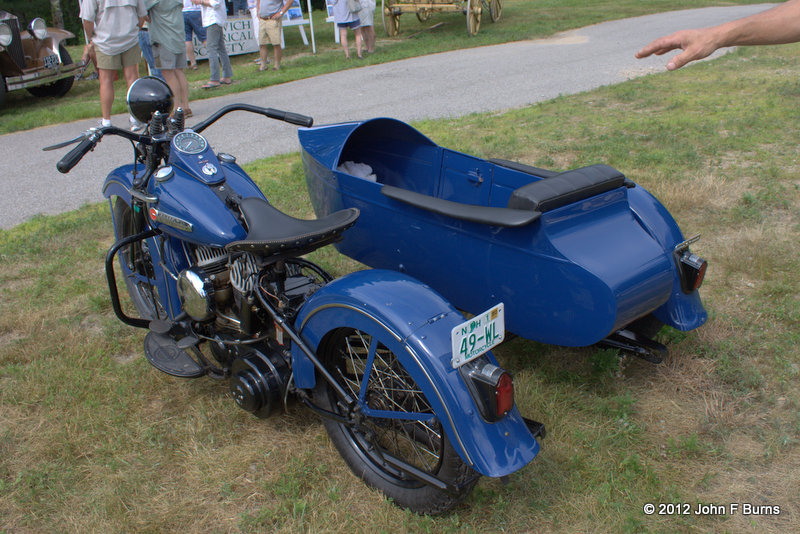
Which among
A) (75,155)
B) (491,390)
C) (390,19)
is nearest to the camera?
(491,390)

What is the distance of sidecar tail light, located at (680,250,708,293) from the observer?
9.08ft

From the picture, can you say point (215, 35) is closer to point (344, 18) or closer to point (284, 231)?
point (344, 18)

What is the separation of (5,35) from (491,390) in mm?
9288

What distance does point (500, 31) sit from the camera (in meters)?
14.8

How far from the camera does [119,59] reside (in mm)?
6621

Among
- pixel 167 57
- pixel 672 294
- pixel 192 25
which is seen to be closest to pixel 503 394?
pixel 672 294

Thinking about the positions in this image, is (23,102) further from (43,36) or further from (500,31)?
(500,31)

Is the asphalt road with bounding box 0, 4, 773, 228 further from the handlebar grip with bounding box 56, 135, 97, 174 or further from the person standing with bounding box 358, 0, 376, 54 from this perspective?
the handlebar grip with bounding box 56, 135, 97, 174

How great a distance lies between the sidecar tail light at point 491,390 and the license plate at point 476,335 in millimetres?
56

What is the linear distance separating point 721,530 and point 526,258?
119 cm

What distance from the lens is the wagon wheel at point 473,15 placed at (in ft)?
45.3

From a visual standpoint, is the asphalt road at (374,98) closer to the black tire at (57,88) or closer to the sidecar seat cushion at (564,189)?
the black tire at (57,88)

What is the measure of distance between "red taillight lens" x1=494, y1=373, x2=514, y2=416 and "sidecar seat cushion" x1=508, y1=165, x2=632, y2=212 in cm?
79

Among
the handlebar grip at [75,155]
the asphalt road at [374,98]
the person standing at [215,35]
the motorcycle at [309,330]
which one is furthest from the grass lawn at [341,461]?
the person standing at [215,35]
